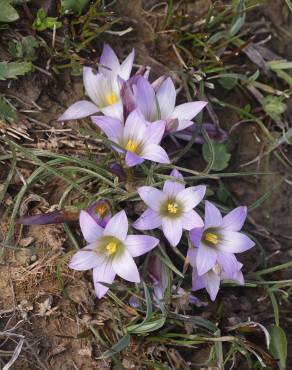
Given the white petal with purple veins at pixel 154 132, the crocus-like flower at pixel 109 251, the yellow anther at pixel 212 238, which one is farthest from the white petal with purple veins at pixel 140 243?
the white petal with purple veins at pixel 154 132

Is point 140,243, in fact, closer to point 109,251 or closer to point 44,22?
point 109,251

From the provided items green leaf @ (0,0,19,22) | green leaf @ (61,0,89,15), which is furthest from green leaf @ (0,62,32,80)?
green leaf @ (61,0,89,15)

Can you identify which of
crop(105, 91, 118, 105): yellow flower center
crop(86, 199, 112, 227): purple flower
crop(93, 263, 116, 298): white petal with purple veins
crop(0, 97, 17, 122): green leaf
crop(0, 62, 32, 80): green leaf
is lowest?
crop(93, 263, 116, 298): white petal with purple veins

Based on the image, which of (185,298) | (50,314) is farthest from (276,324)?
(50,314)

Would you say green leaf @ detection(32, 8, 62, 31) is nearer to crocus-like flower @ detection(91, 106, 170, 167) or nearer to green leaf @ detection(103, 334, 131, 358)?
crocus-like flower @ detection(91, 106, 170, 167)

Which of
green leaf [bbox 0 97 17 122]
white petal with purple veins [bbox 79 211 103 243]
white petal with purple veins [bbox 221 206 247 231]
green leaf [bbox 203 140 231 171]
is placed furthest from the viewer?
green leaf [bbox 203 140 231 171]

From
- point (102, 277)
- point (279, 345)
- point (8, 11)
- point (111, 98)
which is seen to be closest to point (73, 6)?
point (8, 11)

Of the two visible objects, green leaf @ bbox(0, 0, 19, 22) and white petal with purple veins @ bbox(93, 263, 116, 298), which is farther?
green leaf @ bbox(0, 0, 19, 22)
